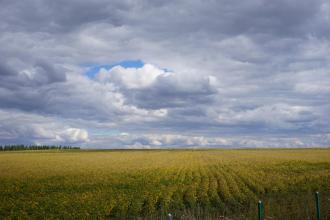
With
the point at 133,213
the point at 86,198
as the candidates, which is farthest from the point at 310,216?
the point at 86,198

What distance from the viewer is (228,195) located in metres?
24.2

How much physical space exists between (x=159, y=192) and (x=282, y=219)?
12.8 m

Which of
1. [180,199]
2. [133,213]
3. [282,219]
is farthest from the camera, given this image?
[180,199]

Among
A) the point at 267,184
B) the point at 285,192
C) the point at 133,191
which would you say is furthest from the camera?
the point at 267,184

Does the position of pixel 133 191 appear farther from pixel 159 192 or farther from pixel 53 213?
pixel 53 213

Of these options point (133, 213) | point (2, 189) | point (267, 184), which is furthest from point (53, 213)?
point (267, 184)

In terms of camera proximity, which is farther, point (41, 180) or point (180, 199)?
point (41, 180)

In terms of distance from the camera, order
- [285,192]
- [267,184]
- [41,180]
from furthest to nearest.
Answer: [41,180] → [267,184] → [285,192]

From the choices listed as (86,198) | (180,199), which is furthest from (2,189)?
(180,199)

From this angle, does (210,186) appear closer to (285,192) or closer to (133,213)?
(285,192)

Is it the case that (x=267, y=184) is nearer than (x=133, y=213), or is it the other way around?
(x=133, y=213)

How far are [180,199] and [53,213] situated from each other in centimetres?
737

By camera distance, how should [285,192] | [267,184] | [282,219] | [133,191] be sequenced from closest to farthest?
[282,219], [285,192], [133,191], [267,184]

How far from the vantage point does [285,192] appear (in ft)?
82.7
